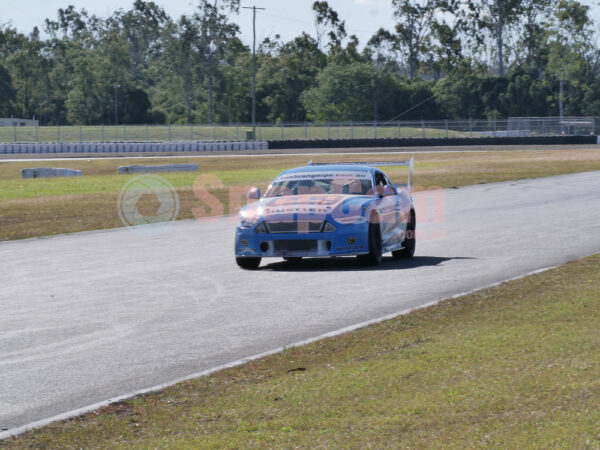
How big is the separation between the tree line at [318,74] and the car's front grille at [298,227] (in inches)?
3655

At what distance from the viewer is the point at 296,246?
1265 centimetres

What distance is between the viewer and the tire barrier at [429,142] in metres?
70.1

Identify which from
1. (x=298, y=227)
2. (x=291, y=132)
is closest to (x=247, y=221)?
(x=298, y=227)

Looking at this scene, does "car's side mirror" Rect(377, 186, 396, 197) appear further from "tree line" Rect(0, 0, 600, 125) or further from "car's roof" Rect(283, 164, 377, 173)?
"tree line" Rect(0, 0, 600, 125)

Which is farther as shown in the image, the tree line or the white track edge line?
the tree line

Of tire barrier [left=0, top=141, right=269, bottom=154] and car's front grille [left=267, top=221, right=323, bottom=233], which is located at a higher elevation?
tire barrier [left=0, top=141, right=269, bottom=154]

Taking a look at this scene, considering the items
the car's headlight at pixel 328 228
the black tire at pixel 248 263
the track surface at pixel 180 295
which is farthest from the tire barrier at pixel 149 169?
the car's headlight at pixel 328 228

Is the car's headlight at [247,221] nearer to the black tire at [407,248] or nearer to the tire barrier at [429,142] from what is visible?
the black tire at [407,248]

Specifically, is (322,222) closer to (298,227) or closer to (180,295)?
(298,227)

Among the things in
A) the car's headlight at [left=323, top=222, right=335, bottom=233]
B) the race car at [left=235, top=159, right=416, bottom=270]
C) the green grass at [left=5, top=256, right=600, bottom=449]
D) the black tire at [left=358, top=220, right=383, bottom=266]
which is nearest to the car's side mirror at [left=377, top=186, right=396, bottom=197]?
the race car at [left=235, top=159, right=416, bottom=270]

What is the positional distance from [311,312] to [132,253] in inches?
246

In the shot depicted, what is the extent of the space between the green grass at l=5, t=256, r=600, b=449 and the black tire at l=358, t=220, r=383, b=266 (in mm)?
4430

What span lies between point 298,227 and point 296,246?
Result: 254mm

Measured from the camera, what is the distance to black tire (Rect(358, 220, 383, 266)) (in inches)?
503
